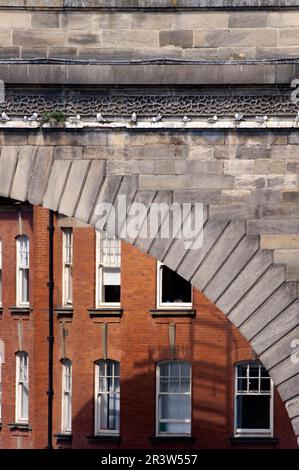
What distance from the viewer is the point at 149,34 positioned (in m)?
20.5

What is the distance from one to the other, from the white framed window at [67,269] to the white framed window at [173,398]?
2450 millimetres

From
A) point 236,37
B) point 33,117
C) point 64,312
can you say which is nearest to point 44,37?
point 33,117

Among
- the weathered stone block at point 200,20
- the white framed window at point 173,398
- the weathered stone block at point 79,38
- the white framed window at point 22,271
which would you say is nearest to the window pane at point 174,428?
the white framed window at point 173,398

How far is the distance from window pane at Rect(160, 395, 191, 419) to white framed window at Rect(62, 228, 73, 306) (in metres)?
2.83

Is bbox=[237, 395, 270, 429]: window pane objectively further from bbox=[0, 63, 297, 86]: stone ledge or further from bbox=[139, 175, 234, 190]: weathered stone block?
bbox=[0, 63, 297, 86]: stone ledge

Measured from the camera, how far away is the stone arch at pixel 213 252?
20.2 metres

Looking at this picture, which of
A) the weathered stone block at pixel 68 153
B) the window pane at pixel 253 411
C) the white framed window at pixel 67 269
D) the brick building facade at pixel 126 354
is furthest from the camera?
the white framed window at pixel 67 269

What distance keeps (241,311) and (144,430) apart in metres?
20.7

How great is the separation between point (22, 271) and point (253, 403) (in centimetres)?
584

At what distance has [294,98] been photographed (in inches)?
794

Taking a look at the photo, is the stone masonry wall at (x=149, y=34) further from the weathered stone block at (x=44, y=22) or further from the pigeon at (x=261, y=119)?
the pigeon at (x=261, y=119)
